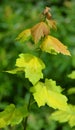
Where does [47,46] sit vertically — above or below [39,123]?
above

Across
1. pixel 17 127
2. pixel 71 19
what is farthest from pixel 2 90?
pixel 71 19

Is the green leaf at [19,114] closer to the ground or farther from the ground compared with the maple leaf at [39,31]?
closer to the ground

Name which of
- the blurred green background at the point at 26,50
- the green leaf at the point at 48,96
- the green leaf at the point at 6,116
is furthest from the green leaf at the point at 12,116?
the blurred green background at the point at 26,50

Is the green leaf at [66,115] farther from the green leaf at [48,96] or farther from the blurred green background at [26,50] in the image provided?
the blurred green background at [26,50]

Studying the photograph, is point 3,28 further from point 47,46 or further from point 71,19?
point 47,46

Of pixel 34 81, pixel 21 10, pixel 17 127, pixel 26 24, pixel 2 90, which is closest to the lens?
pixel 34 81

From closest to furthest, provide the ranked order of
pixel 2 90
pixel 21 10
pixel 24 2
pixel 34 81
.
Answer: pixel 34 81, pixel 2 90, pixel 21 10, pixel 24 2

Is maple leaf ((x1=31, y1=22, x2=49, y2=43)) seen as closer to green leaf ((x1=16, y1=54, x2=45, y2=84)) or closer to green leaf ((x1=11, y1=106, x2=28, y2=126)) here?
green leaf ((x1=16, y1=54, x2=45, y2=84))
